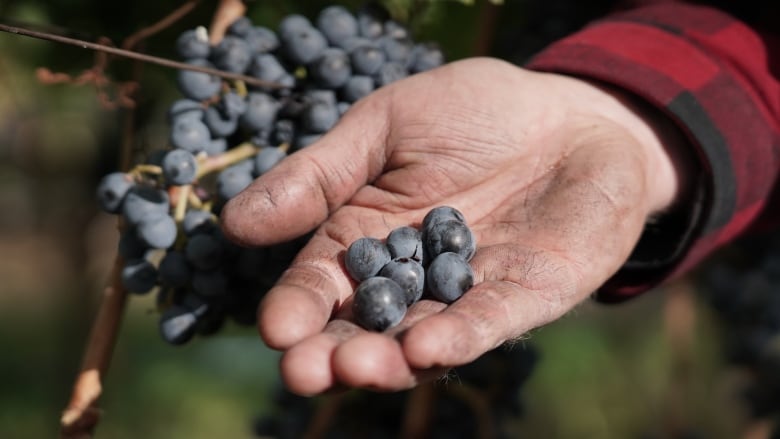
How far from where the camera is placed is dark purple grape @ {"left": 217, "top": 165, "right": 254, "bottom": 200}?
1.35m

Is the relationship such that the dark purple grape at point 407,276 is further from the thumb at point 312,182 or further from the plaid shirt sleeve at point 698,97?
the plaid shirt sleeve at point 698,97

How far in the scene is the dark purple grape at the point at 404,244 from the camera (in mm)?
1278

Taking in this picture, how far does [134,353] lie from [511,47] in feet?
14.7

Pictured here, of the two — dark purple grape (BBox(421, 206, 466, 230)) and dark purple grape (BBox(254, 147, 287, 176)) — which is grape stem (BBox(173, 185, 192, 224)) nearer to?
dark purple grape (BBox(254, 147, 287, 176))

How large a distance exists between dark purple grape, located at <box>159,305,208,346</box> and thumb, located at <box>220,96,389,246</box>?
0.63 ft

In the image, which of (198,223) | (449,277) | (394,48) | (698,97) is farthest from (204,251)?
(698,97)

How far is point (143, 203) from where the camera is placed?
130 centimetres

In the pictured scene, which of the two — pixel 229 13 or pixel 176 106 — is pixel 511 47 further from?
pixel 176 106

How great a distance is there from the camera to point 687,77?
1554 mm

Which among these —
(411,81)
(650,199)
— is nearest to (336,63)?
(411,81)

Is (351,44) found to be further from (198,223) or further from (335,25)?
(198,223)

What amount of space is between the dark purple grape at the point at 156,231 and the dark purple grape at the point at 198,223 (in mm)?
36

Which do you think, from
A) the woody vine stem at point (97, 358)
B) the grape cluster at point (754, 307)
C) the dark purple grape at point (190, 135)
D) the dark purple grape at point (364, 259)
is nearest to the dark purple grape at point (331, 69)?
the woody vine stem at point (97, 358)

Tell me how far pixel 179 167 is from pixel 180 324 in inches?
10.3
